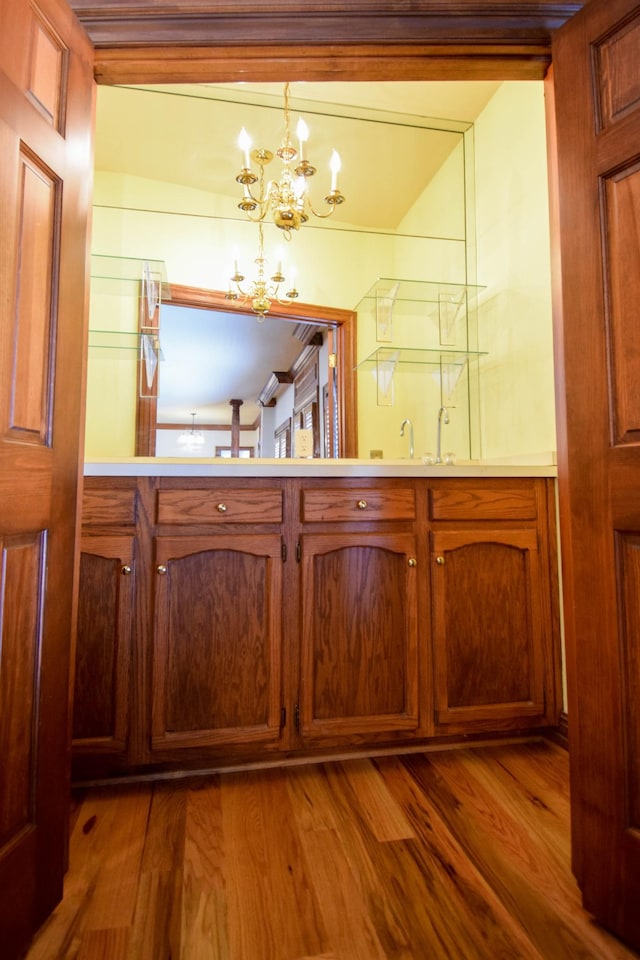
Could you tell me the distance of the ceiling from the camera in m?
2.04

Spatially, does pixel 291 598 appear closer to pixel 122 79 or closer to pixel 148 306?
pixel 122 79

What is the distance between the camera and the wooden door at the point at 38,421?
A: 77 cm

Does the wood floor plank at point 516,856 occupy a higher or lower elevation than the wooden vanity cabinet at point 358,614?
lower

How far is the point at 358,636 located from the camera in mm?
1455

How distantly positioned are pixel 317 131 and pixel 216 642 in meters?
2.28

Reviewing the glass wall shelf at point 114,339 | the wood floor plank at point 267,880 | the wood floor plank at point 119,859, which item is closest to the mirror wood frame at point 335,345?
the glass wall shelf at point 114,339

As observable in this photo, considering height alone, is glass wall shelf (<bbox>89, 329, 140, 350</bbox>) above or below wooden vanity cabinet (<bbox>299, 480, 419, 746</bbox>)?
above

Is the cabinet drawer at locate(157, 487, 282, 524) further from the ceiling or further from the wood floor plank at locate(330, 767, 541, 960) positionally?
the ceiling

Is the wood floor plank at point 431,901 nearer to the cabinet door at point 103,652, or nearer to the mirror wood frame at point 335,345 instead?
the cabinet door at point 103,652

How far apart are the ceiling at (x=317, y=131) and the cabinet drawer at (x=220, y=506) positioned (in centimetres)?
161

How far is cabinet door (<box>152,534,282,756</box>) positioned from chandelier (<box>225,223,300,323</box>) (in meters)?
1.34

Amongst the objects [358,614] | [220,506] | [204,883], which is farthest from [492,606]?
[204,883]

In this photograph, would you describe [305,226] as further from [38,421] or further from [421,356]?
[38,421]

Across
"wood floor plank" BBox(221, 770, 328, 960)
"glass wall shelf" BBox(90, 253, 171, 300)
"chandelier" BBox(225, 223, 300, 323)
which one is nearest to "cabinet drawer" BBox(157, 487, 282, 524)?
"wood floor plank" BBox(221, 770, 328, 960)
